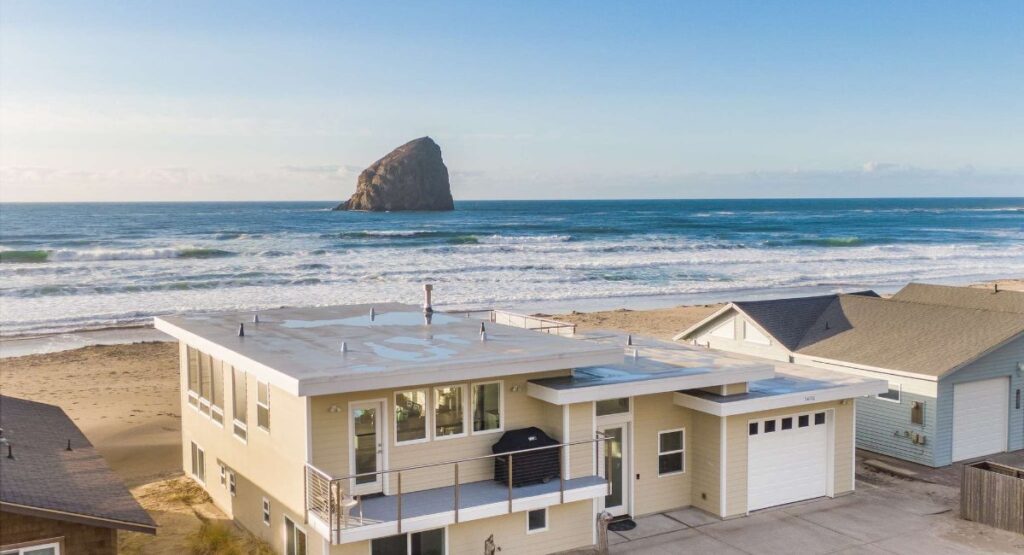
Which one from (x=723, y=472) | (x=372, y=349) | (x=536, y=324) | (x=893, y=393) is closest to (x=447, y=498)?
(x=372, y=349)

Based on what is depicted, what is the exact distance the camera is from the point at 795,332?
24.8 meters

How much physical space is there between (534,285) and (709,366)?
1569 inches

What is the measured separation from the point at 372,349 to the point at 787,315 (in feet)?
47.1

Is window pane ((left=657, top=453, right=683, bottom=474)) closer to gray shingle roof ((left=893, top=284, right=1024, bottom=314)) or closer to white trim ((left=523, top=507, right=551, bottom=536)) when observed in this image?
white trim ((left=523, top=507, right=551, bottom=536))

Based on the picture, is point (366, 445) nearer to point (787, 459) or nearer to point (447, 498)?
point (447, 498)

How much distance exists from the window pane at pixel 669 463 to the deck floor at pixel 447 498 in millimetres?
2591

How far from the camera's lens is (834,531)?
54.6 feet

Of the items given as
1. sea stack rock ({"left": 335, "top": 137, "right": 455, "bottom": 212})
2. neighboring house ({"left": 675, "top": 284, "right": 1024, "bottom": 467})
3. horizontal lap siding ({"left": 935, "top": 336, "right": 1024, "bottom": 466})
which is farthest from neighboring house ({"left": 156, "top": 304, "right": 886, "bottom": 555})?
sea stack rock ({"left": 335, "top": 137, "right": 455, "bottom": 212})

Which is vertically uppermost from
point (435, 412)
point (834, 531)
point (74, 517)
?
point (435, 412)

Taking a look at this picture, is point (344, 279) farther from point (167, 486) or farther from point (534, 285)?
point (167, 486)

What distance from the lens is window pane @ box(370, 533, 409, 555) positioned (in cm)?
1384

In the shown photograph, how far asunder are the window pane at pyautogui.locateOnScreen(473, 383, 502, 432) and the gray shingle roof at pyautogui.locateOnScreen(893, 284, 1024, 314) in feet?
54.1

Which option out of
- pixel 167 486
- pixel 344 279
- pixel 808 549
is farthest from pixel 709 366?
pixel 344 279

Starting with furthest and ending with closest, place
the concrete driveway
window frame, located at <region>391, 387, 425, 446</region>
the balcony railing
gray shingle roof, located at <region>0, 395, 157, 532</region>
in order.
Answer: the balcony railing, the concrete driveway, window frame, located at <region>391, 387, 425, 446</region>, gray shingle roof, located at <region>0, 395, 157, 532</region>
